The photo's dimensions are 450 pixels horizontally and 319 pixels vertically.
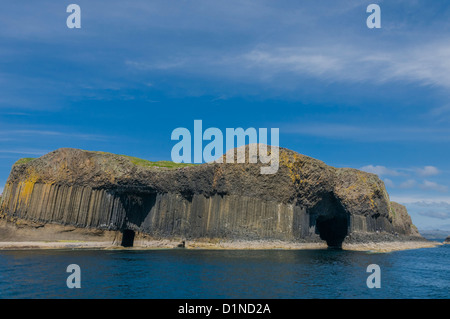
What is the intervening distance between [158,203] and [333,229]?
42.9m

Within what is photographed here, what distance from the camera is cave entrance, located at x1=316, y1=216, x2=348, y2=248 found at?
76688 millimetres

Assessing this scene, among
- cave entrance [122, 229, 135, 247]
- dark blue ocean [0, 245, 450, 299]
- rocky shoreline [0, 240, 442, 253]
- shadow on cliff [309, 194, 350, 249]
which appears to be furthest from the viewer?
shadow on cliff [309, 194, 350, 249]

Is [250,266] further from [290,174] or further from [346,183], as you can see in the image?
[346,183]

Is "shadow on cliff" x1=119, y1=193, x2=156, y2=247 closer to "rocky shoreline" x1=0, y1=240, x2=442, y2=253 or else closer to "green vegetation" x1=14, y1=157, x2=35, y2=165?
"rocky shoreline" x1=0, y1=240, x2=442, y2=253

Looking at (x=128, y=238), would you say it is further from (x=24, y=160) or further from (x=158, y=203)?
(x=24, y=160)

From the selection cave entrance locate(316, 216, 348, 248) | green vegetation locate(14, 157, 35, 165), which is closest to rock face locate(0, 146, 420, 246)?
green vegetation locate(14, 157, 35, 165)

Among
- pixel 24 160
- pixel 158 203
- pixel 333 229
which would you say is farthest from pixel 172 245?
Result: pixel 333 229

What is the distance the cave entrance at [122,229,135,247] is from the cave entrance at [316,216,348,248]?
42530mm

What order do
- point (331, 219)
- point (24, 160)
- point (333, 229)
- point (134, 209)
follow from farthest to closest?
1. point (331, 219)
2. point (333, 229)
3. point (24, 160)
4. point (134, 209)

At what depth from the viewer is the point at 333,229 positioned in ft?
264

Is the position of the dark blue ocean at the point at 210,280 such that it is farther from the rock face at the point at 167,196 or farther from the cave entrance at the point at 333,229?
the cave entrance at the point at 333,229

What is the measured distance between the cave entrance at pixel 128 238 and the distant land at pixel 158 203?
21cm
